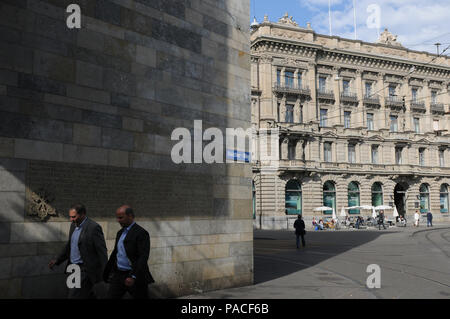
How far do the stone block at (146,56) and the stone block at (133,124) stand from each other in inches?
48.0

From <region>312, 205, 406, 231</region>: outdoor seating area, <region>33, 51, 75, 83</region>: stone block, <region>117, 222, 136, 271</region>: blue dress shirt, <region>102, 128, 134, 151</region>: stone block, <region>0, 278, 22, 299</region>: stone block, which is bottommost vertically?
<region>312, 205, 406, 231</region>: outdoor seating area

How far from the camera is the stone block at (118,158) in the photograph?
25.7 ft

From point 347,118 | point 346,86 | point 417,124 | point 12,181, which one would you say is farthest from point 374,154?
point 12,181

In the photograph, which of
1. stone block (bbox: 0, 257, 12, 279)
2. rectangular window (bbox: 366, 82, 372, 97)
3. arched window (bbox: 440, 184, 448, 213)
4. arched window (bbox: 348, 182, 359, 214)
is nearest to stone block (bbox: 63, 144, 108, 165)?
stone block (bbox: 0, 257, 12, 279)

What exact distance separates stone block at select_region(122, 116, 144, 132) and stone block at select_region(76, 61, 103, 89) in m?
0.81

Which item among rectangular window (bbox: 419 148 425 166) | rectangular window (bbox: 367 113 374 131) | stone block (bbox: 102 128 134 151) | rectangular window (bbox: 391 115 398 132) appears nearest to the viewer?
stone block (bbox: 102 128 134 151)

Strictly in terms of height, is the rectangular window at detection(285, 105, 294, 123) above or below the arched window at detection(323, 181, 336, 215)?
above

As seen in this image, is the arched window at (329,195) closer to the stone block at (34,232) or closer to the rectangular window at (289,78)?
the rectangular window at (289,78)

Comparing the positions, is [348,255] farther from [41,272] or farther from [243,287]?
[41,272]

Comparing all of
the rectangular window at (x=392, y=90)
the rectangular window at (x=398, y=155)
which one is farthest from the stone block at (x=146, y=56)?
the rectangular window at (x=392, y=90)

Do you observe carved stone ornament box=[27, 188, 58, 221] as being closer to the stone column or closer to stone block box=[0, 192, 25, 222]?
stone block box=[0, 192, 25, 222]

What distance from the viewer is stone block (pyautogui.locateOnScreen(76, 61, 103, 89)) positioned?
24.5 feet

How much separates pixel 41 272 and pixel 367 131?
4896cm

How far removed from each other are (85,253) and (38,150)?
1.96 metres
